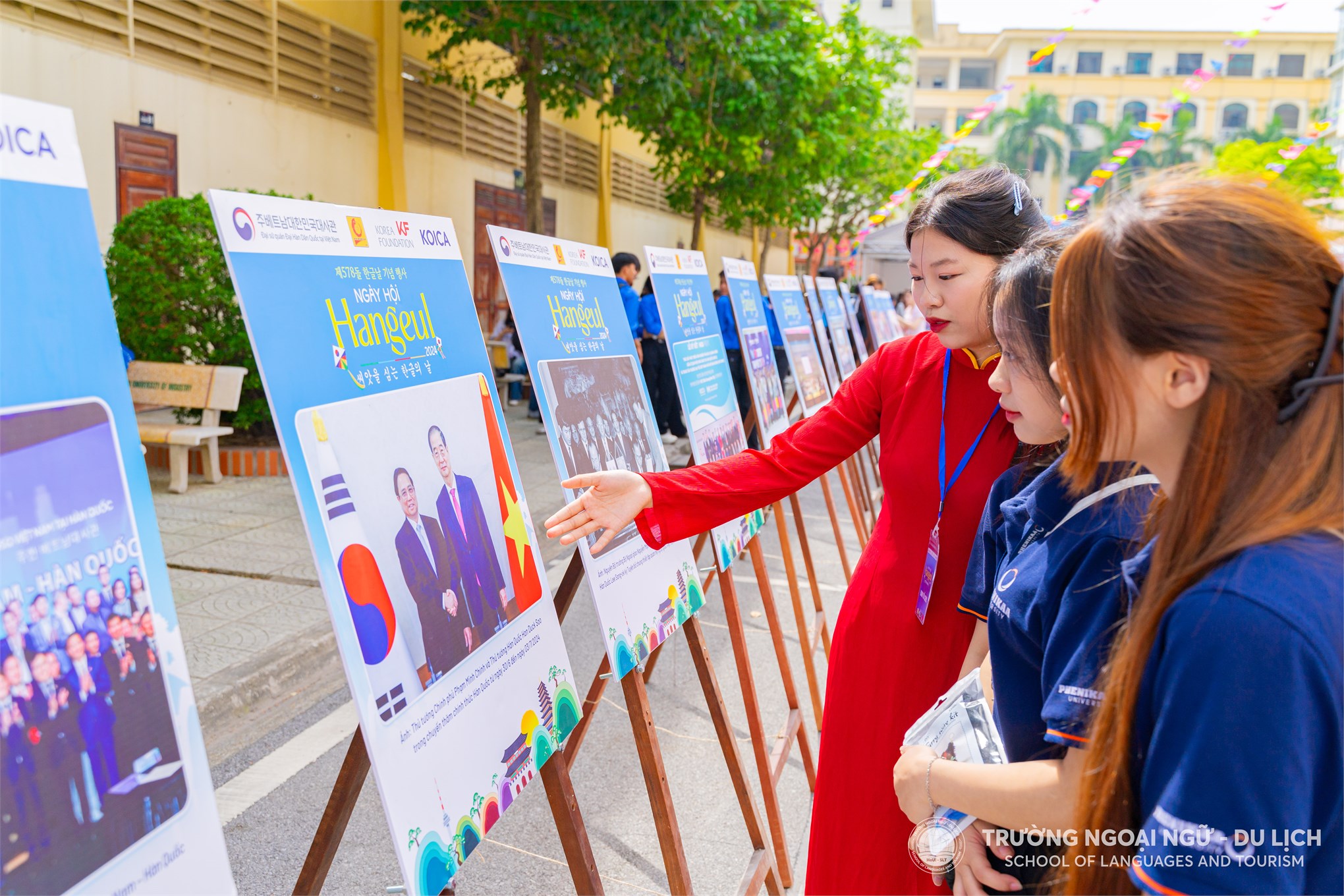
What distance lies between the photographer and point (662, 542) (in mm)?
2012

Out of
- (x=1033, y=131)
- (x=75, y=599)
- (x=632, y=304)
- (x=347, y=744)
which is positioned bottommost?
(x=347, y=744)

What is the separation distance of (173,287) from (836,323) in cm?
498

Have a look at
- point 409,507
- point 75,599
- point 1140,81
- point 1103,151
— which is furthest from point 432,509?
point 1140,81

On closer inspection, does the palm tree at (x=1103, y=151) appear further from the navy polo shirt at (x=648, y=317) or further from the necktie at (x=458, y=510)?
the necktie at (x=458, y=510)

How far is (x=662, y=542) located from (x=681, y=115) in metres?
10.3

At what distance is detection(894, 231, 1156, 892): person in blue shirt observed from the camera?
42.6 inches

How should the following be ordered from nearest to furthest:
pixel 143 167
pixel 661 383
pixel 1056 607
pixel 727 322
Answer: pixel 1056 607 → pixel 143 167 → pixel 661 383 → pixel 727 322

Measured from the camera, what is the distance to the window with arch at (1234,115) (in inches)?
2504

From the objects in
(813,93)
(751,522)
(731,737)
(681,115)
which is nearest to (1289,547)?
(731,737)

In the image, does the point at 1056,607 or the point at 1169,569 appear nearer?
the point at 1169,569

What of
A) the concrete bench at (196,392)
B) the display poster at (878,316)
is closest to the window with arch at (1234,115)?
the display poster at (878,316)

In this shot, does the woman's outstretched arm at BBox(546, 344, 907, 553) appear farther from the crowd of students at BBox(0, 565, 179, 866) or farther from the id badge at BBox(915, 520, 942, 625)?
the crowd of students at BBox(0, 565, 179, 866)

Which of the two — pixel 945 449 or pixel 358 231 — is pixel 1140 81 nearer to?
pixel 945 449

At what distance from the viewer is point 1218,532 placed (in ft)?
3.08
